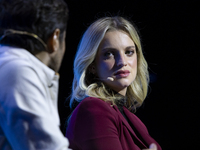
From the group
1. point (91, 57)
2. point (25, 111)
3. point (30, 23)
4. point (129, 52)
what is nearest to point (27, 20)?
point (30, 23)

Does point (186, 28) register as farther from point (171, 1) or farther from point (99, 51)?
point (99, 51)

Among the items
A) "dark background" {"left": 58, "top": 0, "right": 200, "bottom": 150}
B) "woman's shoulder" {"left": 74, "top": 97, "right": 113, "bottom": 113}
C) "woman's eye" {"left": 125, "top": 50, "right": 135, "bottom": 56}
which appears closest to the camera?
"woman's shoulder" {"left": 74, "top": 97, "right": 113, "bottom": 113}

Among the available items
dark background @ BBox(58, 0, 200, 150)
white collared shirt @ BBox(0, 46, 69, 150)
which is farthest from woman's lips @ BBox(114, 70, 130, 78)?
dark background @ BBox(58, 0, 200, 150)

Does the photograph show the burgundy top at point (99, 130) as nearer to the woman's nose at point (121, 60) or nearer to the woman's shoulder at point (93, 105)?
the woman's shoulder at point (93, 105)

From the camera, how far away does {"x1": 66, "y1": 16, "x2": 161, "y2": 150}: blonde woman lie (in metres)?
1.43

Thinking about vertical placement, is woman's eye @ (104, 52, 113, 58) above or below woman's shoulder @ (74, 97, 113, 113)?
above

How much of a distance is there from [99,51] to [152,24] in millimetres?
1342

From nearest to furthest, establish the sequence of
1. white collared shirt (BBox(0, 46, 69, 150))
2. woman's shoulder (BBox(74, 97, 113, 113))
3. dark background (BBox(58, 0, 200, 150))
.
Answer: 1. white collared shirt (BBox(0, 46, 69, 150))
2. woman's shoulder (BBox(74, 97, 113, 113))
3. dark background (BBox(58, 0, 200, 150))

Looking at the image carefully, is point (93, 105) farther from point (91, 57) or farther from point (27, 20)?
point (27, 20)

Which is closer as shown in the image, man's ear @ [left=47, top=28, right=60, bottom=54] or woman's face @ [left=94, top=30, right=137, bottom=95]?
man's ear @ [left=47, top=28, right=60, bottom=54]

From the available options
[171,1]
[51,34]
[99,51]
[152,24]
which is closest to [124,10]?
[152,24]

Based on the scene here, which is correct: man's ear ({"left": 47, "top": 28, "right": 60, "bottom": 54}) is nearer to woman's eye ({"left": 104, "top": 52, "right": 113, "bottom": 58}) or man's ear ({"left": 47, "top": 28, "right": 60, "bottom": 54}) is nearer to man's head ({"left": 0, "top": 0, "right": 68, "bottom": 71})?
man's head ({"left": 0, "top": 0, "right": 68, "bottom": 71})

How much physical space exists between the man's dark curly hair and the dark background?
6.11ft

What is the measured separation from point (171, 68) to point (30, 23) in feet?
7.37
